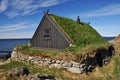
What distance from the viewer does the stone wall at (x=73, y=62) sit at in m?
22.5

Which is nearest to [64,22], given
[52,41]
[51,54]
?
[52,41]

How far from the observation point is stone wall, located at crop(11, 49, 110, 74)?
886 inches

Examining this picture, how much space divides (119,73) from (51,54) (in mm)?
9121

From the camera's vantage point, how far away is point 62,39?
90.3 feet

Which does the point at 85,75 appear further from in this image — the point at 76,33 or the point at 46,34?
the point at 46,34

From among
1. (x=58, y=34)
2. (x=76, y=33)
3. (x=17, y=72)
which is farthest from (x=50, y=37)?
(x=17, y=72)

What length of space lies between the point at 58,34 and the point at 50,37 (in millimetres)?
1860

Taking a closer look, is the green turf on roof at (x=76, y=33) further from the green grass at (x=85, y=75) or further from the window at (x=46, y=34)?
the green grass at (x=85, y=75)

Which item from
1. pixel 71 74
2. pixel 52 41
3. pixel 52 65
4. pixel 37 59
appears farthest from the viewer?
pixel 52 41

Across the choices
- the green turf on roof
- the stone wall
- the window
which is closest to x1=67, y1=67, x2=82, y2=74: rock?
the stone wall

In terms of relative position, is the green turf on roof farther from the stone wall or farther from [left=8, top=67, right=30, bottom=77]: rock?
[left=8, top=67, right=30, bottom=77]: rock

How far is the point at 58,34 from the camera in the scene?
27891 mm

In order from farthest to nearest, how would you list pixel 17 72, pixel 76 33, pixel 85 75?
pixel 76 33
pixel 85 75
pixel 17 72

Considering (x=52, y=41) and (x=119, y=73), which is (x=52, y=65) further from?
(x=119, y=73)
